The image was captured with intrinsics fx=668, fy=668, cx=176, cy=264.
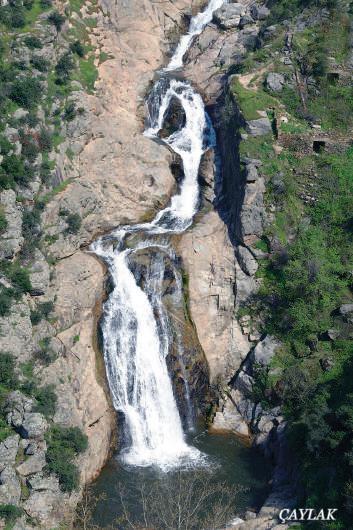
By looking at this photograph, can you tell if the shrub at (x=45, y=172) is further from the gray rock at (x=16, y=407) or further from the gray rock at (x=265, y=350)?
the gray rock at (x=265, y=350)

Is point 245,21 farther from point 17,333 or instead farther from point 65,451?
point 65,451

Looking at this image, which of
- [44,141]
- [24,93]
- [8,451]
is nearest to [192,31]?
[24,93]

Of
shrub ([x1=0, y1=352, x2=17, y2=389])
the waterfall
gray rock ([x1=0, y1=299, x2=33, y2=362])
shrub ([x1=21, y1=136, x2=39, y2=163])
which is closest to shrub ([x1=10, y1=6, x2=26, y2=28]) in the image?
shrub ([x1=21, y1=136, x2=39, y2=163])

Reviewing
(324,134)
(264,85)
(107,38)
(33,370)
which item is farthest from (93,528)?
(107,38)

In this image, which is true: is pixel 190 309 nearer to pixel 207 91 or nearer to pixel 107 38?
pixel 207 91

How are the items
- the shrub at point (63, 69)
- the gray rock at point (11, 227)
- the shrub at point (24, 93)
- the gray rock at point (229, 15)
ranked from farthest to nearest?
the gray rock at point (229, 15)
the shrub at point (63, 69)
the shrub at point (24, 93)
the gray rock at point (11, 227)

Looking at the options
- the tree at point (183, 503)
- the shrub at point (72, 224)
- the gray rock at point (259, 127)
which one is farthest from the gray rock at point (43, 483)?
the gray rock at point (259, 127)
